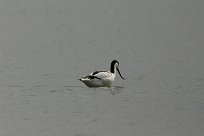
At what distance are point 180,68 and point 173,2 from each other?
4869 cm

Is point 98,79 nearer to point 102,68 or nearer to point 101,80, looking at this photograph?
point 101,80

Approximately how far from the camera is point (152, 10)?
67.9 metres

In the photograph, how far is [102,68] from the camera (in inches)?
1244

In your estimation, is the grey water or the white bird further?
the white bird

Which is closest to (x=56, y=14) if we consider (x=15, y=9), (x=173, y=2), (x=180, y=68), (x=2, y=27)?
(x=15, y=9)

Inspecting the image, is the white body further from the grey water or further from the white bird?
the grey water

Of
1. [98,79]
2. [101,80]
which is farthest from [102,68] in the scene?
[98,79]

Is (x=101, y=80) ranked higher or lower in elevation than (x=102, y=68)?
lower

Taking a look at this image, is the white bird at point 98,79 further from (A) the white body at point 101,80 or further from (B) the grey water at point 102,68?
(B) the grey water at point 102,68

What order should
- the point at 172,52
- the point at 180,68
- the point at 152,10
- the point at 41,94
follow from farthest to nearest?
the point at 152,10, the point at 172,52, the point at 180,68, the point at 41,94

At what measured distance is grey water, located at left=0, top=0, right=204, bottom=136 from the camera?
60.3 feet

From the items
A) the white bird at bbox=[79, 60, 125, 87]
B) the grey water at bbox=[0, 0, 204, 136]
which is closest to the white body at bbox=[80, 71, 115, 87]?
the white bird at bbox=[79, 60, 125, 87]

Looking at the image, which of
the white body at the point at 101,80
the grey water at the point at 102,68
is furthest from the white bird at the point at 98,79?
the grey water at the point at 102,68

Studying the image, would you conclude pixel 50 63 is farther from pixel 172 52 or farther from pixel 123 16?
pixel 123 16
